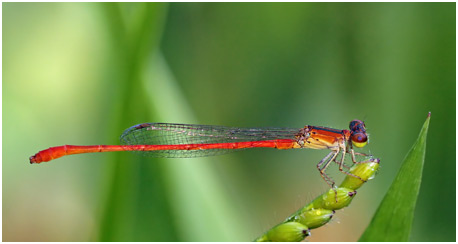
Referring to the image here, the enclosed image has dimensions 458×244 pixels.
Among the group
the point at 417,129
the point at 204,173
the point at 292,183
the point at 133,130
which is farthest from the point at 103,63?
the point at 417,129

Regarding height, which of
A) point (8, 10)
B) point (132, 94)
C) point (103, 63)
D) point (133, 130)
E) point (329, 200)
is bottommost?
point (329, 200)

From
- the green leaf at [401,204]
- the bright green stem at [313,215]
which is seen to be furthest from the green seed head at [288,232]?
the green leaf at [401,204]

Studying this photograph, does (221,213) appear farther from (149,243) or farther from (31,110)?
(31,110)

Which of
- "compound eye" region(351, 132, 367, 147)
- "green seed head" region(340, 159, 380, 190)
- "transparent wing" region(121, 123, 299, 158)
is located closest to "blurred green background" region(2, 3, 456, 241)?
"transparent wing" region(121, 123, 299, 158)

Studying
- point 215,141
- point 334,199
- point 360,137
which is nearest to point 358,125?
point 360,137

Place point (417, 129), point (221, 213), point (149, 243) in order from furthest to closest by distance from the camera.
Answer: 1. point (417, 129)
2. point (221, 213)
3. point (149, 243)

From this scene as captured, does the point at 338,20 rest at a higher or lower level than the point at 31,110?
higher
